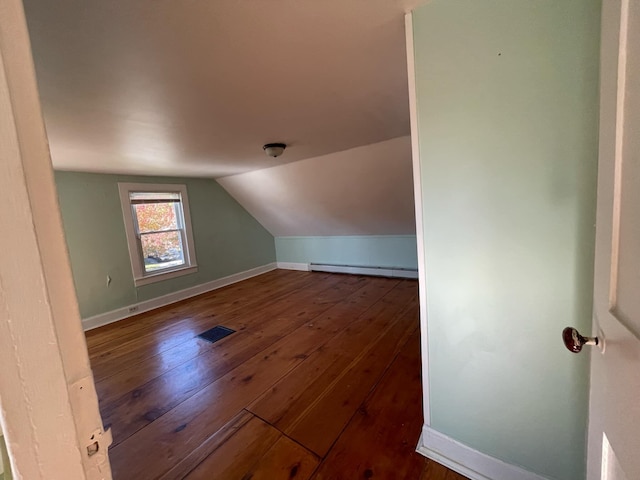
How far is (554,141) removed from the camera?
90 centimetres

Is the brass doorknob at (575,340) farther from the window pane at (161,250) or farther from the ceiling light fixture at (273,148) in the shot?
the window pane at (161,250)

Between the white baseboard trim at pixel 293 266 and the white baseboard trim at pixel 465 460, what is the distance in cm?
438

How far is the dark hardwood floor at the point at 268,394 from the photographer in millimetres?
1374

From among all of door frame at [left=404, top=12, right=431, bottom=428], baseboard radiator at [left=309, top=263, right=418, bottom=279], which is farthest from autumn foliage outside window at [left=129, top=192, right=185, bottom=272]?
door frame at [left=404, top=12, right=431, bottom=428]

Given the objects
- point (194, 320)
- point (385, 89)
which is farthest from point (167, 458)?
point (385, 89)

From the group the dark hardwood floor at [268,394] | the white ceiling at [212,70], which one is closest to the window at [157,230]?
the dark hardwood floor at [268,394]

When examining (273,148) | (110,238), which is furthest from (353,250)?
(110,238)

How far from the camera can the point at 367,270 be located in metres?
4.94

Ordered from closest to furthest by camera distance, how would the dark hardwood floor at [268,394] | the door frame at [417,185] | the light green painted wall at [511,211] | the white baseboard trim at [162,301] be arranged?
the light green painted wall at [511,211] < the door frame at [417,185] < the dark hardwood floor at [268,394] < the white baseboard trim at [162,301]

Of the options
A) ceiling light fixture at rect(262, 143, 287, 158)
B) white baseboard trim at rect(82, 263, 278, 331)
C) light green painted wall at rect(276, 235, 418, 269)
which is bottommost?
white baseboard trim at rect(82, 263, 278, 331)

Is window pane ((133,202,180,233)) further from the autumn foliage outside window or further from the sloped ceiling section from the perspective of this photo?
the sloped ceiling section

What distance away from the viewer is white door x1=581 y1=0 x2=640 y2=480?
0.44 meters

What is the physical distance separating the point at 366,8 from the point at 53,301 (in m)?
1.33

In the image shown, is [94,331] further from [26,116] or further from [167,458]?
[26,116]
